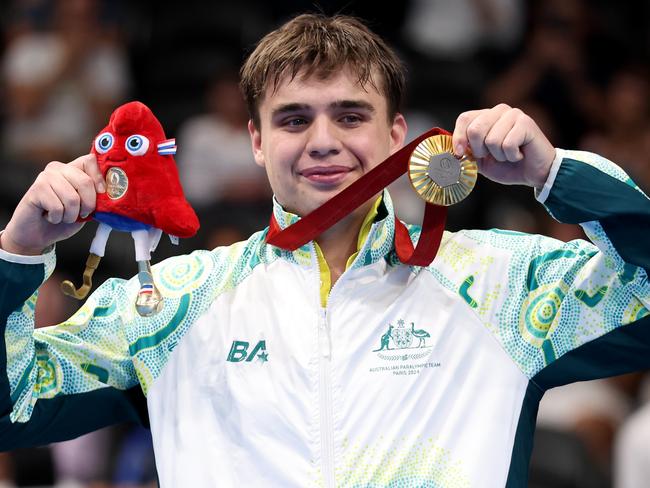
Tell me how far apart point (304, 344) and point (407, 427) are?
29 cm

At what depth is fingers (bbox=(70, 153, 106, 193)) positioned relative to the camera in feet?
7.91

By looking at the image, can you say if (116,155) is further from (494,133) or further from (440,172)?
(494,133)

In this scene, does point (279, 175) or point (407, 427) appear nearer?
point (407, 427)

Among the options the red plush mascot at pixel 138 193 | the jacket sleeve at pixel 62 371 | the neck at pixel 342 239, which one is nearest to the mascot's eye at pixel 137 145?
the red plush mascot at pixel 138 193

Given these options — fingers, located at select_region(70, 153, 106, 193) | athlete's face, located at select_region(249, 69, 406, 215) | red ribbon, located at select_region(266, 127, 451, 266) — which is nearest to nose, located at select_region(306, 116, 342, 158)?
athlete's face, located at select_region(249, 69, 406, 215)

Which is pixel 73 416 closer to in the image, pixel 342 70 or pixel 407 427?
pixel 407 427

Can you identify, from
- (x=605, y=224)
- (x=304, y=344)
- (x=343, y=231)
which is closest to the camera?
(x=605, y=224)

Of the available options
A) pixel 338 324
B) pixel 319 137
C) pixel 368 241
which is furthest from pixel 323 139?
pixel 338 324

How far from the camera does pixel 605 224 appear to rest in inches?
92.8

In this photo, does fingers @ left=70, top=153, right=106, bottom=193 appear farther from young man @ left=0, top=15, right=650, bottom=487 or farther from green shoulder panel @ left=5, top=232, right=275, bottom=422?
green shoulder panel @ left=5, top=232, right=275, bottom=422

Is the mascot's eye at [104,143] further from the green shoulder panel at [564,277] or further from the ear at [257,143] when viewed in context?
the green shoulder panel at [564,277]

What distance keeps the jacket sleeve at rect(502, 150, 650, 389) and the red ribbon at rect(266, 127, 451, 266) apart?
7.9 inches

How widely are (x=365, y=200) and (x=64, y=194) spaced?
0.65 metres

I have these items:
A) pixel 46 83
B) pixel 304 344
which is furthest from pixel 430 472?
pixel 46 83
